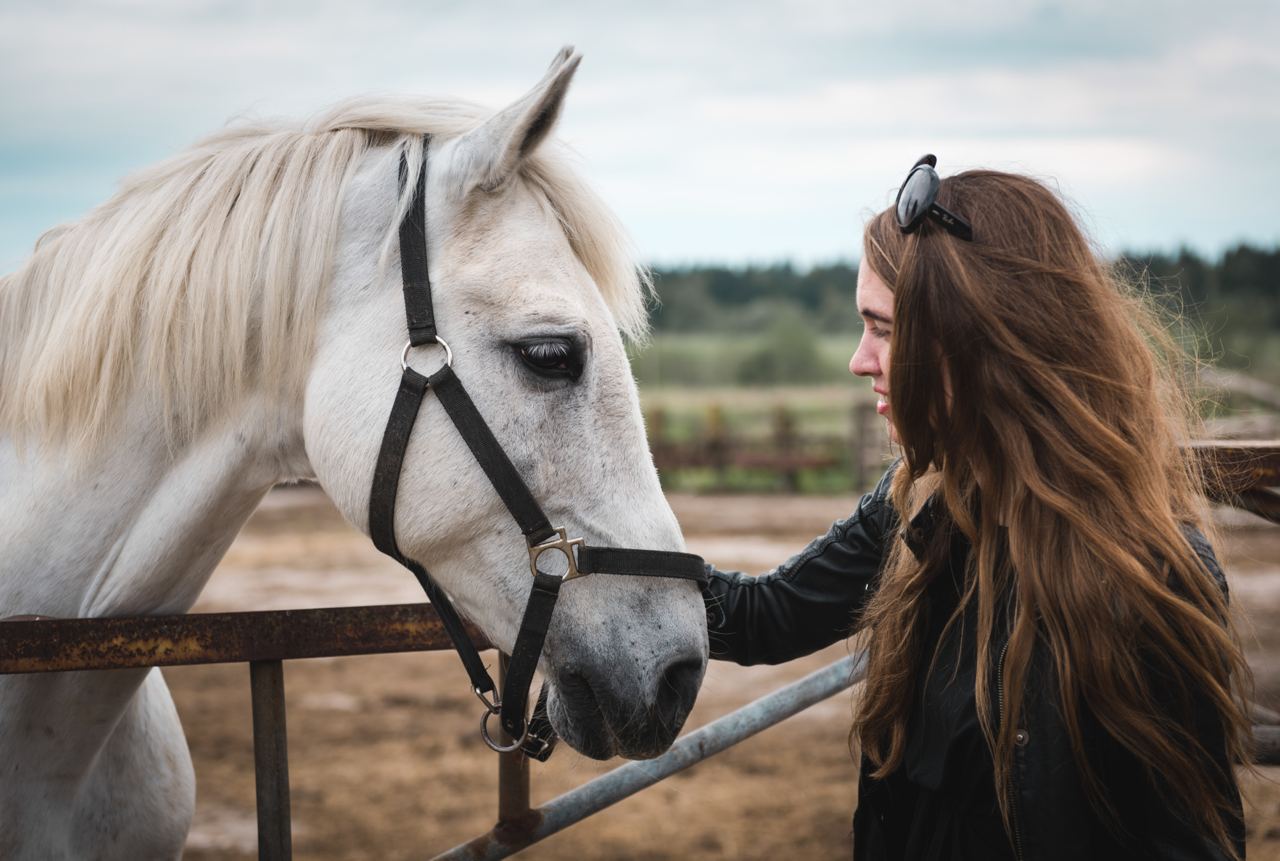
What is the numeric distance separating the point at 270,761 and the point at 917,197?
1530 millimetres

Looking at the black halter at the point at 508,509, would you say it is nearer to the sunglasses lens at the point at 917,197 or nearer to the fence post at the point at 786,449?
the sunglasses lens at the point at 917,197

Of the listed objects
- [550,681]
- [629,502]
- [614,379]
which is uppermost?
[614,379]

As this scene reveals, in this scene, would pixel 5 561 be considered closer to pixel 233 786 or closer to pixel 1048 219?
pixel 1048 219

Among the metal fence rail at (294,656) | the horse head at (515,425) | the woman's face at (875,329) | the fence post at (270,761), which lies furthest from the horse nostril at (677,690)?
the fence post at (270,761)

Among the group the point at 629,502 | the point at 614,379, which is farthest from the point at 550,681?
the point at 614,379

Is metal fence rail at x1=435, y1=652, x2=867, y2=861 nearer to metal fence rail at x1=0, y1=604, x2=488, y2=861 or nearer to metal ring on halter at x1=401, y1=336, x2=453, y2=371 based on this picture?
metal fence rail at x1=0, y1=604, x2=488, y2=861

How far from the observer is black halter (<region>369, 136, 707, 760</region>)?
1.55 meters

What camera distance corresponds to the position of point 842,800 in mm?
5027

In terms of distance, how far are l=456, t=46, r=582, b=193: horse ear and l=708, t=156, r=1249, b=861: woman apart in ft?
1.97

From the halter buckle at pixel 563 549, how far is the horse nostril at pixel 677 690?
23cm

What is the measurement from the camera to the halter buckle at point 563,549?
154 centimetres

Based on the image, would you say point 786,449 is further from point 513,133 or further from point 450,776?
point 513,133

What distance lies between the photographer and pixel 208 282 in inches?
66.3

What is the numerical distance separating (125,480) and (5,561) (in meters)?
0.26
